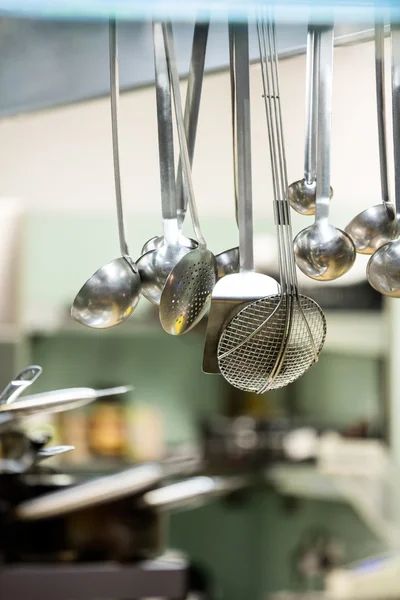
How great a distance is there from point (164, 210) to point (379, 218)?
166mm

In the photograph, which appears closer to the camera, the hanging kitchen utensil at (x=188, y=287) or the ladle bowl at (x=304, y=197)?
the hanging kitchen utensil at (x=188, y=287)

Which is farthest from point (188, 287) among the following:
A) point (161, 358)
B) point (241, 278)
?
point (161, 358)

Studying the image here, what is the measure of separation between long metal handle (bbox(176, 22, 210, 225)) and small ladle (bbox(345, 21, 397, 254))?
124mm

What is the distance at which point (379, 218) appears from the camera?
64cm

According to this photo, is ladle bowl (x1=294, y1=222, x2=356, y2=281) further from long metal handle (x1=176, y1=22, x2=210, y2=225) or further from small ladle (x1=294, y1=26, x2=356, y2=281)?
long metal handle (x1=176, y1=22, x2=210, y2=225)

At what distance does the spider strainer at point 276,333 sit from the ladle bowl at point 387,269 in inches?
1.8

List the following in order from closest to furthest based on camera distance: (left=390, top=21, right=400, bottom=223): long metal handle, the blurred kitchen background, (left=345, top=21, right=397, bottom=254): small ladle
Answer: (left=390, top=21, right=400, bottom=223): long metal handle, (left=345, top=21, right=397, bottom=254): small ladle, the blurred kitchen background

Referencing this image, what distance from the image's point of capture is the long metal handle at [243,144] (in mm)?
513

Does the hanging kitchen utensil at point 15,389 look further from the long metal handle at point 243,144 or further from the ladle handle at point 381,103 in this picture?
the ladle handle at point 381,103

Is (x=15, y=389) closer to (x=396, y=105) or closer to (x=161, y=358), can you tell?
(x=396, y=105)

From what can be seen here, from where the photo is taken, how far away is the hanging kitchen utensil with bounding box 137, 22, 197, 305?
0.57 meters

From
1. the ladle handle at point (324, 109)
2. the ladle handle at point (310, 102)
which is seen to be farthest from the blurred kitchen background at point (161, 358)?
the ladle handle at point (324, 109)

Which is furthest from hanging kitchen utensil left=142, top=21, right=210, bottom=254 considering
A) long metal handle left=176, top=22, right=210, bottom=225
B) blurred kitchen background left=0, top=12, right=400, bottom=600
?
blurred kitchen background left=0, top=12, right=400, bottom=600

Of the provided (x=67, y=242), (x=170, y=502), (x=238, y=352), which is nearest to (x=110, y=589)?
(x=170, y=502)
